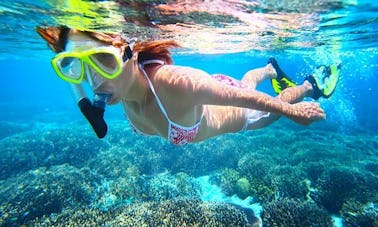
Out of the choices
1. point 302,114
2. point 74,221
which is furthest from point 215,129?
point 74,221

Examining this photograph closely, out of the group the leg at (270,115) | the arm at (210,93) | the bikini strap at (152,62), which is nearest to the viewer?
the arm at (210,93)

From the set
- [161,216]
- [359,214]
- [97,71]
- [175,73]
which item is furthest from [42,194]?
[359,214]

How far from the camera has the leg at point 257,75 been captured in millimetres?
6817

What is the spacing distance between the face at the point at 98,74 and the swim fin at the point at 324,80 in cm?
527

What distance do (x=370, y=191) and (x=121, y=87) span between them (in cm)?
1015

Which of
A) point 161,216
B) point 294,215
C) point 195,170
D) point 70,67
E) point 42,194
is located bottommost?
point 195,170

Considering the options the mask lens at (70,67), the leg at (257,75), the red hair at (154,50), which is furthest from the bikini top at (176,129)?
the leg at (257,75)

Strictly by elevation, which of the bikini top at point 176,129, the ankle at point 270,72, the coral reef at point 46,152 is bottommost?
the coral reef at point 46,152

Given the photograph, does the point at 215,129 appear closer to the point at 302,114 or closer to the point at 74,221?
the point at 302,114

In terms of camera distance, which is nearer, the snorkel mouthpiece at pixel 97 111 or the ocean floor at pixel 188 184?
the snorkel mouthpiece at pixel 97 111

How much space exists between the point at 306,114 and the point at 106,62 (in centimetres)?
285

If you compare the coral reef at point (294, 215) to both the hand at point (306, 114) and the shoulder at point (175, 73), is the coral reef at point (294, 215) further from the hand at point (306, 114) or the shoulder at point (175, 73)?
the shoulder at point (175, 73)

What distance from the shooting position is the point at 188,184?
1126 cm

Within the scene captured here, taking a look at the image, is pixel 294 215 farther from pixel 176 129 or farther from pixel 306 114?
pixel 176 129
